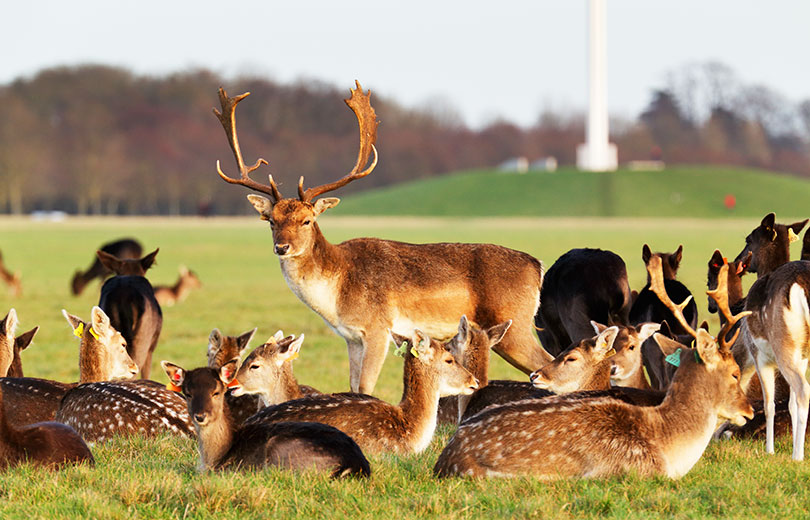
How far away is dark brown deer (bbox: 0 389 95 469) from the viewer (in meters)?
6.22

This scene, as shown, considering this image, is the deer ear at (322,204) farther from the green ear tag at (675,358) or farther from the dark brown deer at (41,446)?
the green ear tag at (675,358)

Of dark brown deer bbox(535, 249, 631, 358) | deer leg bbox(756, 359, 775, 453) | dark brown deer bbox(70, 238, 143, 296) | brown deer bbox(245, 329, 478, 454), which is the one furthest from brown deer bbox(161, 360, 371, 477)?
dark brown deer bbox(70, 238, 143, 296)

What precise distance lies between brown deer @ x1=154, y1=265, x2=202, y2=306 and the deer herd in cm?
1093

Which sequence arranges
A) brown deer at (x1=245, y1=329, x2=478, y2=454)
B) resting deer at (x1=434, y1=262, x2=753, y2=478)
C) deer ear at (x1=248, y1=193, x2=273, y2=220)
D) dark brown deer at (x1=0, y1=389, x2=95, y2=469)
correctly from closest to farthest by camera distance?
resting deer at (x1=434, y1=262, x2=753, y2=478), dark brown deer at (x1=0, y1=389, x2=95, y2=469), brown deer at (x1=245, y1=329, x2=478, y2=454), deer ear at (x1=248, y1=193, x2=273, y2=220)

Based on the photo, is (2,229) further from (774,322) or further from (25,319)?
(774,322)

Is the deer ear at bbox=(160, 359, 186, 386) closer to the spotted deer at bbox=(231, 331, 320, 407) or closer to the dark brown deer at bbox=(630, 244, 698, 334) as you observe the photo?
the spotted deer at bbox=(231, 331, 320, 407)

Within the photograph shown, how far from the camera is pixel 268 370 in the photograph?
7855mm

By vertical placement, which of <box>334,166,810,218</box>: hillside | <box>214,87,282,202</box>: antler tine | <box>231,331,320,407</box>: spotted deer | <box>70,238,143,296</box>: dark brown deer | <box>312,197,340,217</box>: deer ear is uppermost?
<box>214,87,282,202</box>: antler tine

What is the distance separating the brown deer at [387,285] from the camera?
30.1ft

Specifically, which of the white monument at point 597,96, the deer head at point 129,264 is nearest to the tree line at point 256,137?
the white monument at point 597,96

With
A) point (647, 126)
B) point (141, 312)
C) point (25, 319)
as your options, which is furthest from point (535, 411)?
point (647, 126)

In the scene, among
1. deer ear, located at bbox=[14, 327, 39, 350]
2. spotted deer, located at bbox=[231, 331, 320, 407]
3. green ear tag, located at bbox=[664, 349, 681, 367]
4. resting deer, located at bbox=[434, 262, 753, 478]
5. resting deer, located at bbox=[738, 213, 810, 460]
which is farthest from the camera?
deer ear, located at bbox=[14, 327, 39, 350]

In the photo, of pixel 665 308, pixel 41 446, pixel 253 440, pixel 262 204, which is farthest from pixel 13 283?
pixel 253 440

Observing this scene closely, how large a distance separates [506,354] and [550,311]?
89 cm
